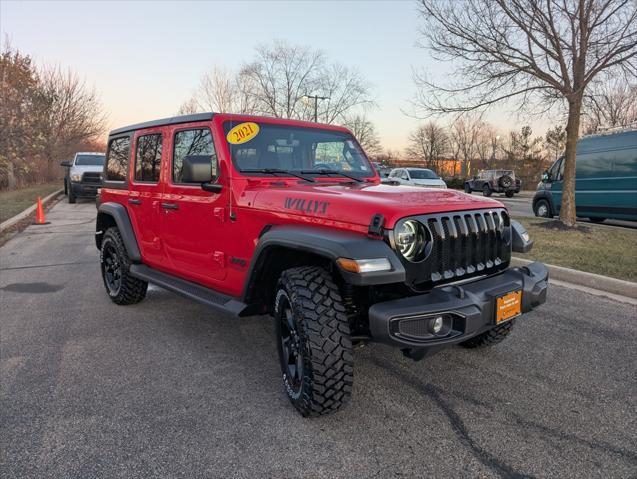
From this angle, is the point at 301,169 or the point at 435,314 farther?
the point at 301,169

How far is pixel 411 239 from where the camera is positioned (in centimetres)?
276

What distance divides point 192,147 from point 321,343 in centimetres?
222

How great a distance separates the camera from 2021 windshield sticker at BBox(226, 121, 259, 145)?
373cm

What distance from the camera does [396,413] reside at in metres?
2.89

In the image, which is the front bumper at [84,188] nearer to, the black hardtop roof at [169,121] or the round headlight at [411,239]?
the black hardtop roof at [169,121]

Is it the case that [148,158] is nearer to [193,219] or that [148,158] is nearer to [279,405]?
[193,219]

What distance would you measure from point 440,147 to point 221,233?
174 ft

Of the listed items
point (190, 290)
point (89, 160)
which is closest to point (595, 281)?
point (190, 290)

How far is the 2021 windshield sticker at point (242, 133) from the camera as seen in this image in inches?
147

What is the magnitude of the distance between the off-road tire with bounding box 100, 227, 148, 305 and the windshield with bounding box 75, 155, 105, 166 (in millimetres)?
14001

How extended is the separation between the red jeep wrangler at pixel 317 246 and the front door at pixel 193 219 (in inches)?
0.6

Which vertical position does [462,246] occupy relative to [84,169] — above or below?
below

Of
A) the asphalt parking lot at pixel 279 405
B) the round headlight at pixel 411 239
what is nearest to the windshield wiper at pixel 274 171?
the round headlight at pixel 411 239

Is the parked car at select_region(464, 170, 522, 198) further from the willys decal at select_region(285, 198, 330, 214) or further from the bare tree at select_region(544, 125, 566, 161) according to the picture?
the willys decal at select_region(285, 198, 330, 214)
